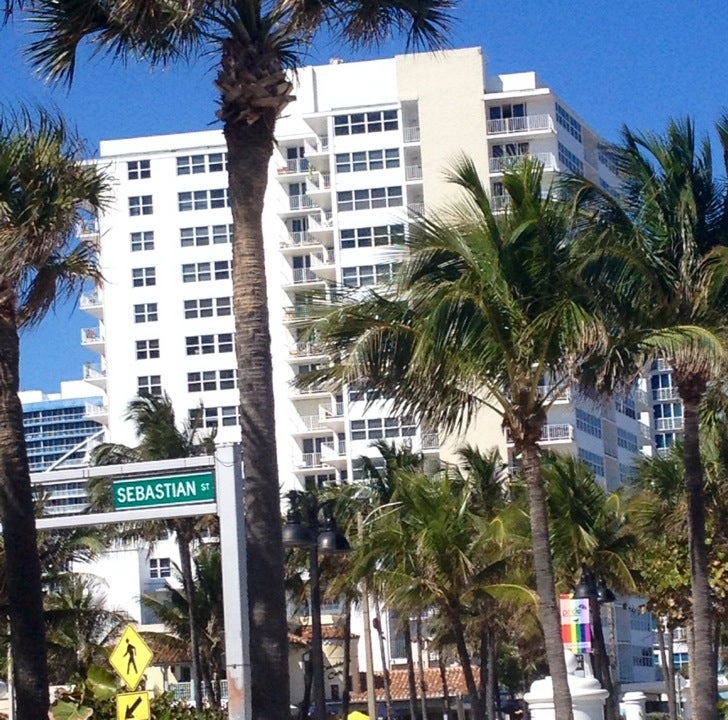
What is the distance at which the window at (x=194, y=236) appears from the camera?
9844 centimetres

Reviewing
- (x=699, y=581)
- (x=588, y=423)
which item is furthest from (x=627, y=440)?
(x=699, y=581)

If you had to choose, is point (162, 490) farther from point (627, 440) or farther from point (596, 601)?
point (627, 440)

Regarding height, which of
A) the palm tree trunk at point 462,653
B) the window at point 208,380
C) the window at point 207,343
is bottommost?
the palm tree trunk at point 462,653

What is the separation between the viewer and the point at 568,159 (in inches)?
3654

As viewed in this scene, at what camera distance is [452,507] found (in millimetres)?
37781

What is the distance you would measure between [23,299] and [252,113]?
4.04 meters

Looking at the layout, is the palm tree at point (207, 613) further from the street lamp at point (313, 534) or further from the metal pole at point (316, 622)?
the street lamp at point (313, 534)

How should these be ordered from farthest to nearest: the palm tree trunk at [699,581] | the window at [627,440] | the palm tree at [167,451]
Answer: the window at [627,440] → the palm tree at [167,451] → the palm tree trunk at [699,581]

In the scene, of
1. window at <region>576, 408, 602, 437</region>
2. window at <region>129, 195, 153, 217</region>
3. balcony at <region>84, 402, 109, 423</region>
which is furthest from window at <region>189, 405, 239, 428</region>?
window at <region>576, 408, 602, 437</region>

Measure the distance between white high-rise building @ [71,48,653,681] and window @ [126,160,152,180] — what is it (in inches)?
3.6

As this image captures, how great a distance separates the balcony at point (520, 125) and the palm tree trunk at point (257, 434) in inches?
2925

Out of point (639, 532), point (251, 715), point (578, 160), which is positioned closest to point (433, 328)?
point (251, 715)

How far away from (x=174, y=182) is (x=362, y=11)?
82381mm

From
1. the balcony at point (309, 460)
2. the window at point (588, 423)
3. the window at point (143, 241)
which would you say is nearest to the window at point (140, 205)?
the window at point (143, 241)
